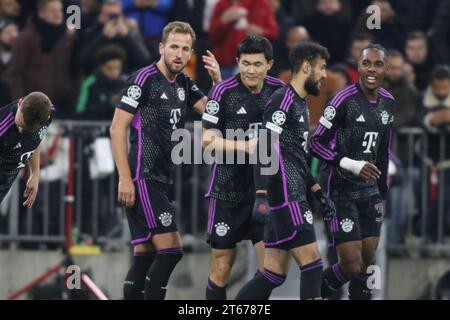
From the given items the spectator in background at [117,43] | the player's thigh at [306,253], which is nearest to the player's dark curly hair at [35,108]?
the player's thigh at [306,253]

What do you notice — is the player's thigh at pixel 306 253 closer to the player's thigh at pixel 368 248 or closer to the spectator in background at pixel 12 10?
the player's thigh at pixel 368 248

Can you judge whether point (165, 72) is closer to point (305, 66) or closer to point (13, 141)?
point (305, 66)

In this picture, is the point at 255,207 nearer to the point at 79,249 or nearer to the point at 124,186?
the point at 124,186

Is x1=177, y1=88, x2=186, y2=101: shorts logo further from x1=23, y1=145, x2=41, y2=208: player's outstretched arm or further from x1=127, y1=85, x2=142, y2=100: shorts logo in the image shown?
x1=23, y1=145, x2=41, y2=208: player's outstretched arm

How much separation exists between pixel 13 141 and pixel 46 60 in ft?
13.8

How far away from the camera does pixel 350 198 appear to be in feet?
43.5

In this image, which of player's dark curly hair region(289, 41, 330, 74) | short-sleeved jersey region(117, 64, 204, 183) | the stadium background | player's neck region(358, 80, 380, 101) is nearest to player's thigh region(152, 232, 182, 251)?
short-sleeved jersey region(117, 64, 204, 183)

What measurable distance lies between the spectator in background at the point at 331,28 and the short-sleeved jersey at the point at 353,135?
456cm

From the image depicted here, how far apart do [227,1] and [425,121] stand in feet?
10.1

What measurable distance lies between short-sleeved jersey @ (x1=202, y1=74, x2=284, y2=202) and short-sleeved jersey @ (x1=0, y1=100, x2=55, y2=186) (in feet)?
4.87

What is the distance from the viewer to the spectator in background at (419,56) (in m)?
17.5

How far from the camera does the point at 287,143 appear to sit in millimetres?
12258
